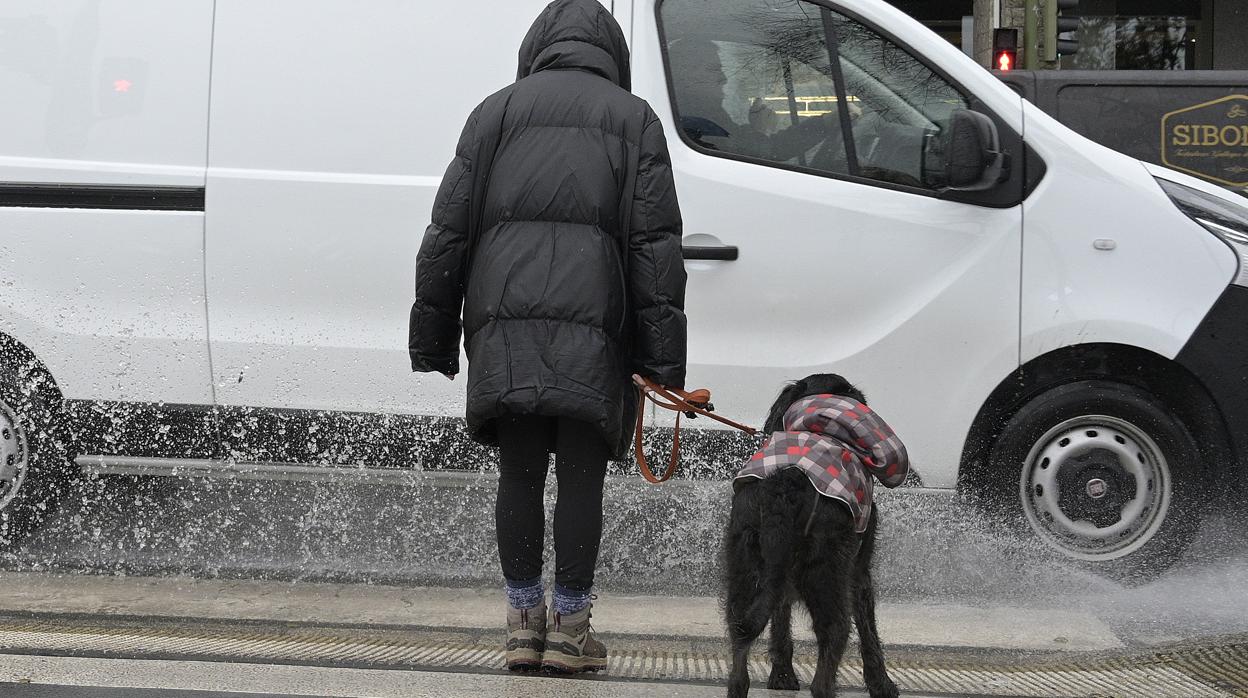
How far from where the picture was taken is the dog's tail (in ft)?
9.59

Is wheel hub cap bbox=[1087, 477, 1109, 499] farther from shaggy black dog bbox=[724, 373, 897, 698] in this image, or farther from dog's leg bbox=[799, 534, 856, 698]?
dog's leg bbox=[799, 534, 856, 698]

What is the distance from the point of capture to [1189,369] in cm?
451

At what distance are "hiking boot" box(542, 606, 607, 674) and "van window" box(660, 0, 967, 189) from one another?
6.34 ft

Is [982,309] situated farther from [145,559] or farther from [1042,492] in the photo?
[145,559]

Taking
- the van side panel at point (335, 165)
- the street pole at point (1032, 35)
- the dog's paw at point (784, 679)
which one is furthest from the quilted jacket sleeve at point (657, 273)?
the street pole at point (1032, 35)

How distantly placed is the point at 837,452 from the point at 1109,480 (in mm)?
1913

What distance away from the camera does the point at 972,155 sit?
4.47 meters

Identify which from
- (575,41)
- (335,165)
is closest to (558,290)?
(575,41)

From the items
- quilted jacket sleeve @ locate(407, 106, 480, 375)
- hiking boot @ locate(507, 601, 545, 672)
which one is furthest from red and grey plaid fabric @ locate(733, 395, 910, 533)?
quilted jacket sleeve @ locate(407, 106, 480, 375)

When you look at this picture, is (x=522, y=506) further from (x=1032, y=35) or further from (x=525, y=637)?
(x=1032, y=35)

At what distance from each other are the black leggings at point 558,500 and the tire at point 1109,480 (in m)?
1.85

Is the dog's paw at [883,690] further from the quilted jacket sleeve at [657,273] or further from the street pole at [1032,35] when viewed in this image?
the street pole at [1032,35]

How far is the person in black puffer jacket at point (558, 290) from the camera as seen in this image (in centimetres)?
324

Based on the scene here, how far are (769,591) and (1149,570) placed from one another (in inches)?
87.2
